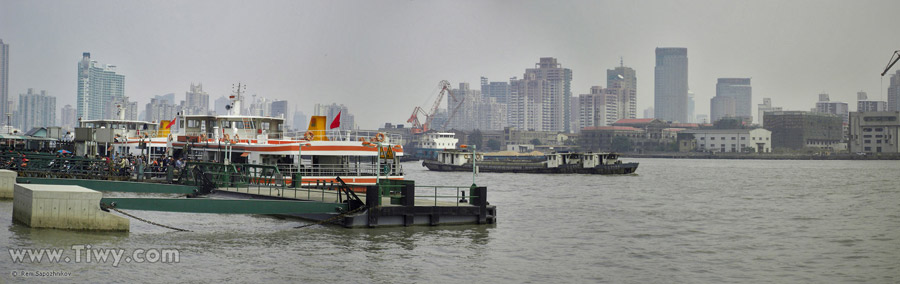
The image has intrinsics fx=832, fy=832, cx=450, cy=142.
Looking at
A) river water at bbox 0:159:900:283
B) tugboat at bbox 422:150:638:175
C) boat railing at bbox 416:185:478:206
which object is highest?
tugboat at bbox 422:150:638:175

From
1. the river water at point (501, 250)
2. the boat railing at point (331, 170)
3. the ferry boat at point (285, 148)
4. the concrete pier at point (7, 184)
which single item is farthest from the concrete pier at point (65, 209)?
the boat railing at point (331, 170)

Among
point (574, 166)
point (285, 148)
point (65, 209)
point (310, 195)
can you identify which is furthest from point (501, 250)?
point (574, 166)

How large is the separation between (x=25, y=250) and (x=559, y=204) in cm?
3307

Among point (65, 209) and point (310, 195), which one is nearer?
point (65, 209)

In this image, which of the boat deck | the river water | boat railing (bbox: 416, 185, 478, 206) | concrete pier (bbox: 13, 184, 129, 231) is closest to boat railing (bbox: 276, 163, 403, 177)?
boat railing (bbox: 416, 185, 478, 206)

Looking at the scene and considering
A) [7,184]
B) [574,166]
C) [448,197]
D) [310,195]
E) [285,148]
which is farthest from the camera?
[574,166]

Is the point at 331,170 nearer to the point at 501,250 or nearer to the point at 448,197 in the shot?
the point at 448,197

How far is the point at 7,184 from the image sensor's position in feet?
120

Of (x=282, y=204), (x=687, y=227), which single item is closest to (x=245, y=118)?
(x=282, y=204)

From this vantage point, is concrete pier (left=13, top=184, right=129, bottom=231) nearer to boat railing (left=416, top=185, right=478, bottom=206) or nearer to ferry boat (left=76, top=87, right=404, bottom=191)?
ferry boat (left=76, top=87, right=404, bottom=191)

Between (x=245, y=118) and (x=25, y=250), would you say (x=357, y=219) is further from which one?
(x=245, y=118)

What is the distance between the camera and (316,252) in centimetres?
2467

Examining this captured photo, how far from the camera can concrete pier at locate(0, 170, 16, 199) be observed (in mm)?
36156

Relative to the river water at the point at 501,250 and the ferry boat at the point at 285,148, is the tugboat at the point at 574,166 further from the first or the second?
the river water at the point at 501,250
